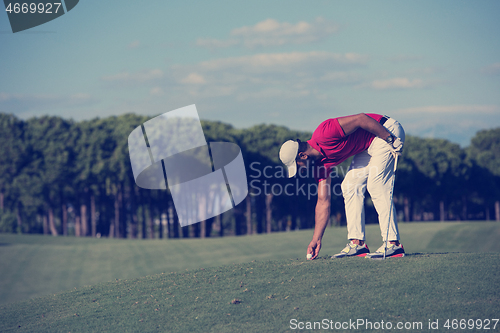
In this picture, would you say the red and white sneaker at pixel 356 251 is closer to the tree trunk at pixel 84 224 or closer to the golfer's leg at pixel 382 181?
the golfer's leg at pixel 382 181

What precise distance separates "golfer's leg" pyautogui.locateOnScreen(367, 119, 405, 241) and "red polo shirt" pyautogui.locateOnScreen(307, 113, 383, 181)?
0.24m

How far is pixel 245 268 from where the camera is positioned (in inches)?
352

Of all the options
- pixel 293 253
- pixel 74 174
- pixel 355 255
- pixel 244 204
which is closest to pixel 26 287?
pixel 293 253

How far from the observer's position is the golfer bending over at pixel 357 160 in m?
7.96

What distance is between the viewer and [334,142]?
8.00 m

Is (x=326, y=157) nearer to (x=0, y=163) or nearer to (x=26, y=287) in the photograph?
(x=26, y=287)

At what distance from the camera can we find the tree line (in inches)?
1930

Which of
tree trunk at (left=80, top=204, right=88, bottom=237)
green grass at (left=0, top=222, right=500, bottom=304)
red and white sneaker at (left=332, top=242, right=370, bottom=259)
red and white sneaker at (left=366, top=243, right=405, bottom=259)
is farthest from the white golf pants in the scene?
tree trunk at (left=80, top=204, right=88, bottom=237)

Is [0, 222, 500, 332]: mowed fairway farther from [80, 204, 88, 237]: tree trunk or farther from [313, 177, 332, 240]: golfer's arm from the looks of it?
[80, 204, 88, 237]: tree trunk

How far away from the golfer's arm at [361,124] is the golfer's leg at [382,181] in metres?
0.32

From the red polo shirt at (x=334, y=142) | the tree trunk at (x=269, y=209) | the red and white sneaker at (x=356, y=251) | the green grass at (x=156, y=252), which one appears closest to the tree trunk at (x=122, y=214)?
the green grass at (x=156, y=252)

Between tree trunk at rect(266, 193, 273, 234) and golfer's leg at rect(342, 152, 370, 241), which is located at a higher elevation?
golfer's leg at rect(342, 152, 370, 241)

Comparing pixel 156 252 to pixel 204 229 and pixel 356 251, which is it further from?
pixel 356 251

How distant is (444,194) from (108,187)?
42433 mm
